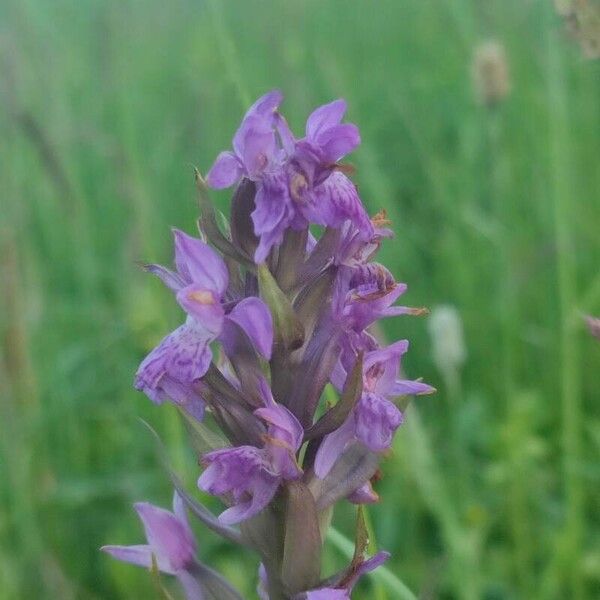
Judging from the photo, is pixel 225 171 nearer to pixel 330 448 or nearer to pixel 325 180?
pixel 325 180

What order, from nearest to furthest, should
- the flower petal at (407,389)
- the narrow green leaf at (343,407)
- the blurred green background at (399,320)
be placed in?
the narrow green leaf at (343,407), the flower petal at (407,389), the blurred green background at (399,320)

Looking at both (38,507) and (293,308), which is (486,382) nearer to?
(38,507)

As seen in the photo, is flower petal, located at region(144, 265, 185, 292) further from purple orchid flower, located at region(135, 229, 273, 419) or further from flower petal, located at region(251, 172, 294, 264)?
flower petal, located at region(251, 172, 294, 264)

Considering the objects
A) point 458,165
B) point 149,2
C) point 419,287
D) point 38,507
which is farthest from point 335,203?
point 149,2

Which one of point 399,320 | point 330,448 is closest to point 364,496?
point 330,448

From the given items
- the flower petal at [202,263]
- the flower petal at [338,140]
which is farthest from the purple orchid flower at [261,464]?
the flower petal at [338,140]

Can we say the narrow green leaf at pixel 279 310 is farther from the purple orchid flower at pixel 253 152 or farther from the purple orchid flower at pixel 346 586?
the purple orchid flower at pixel 346 586

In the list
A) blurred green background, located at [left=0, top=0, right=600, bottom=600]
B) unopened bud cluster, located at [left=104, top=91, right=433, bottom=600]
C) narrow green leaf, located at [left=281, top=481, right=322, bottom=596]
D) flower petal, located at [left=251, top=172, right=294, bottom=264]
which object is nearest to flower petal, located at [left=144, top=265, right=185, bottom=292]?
unopened bud cluster, located at [left=104, top=91, right=433, bottom=600]
